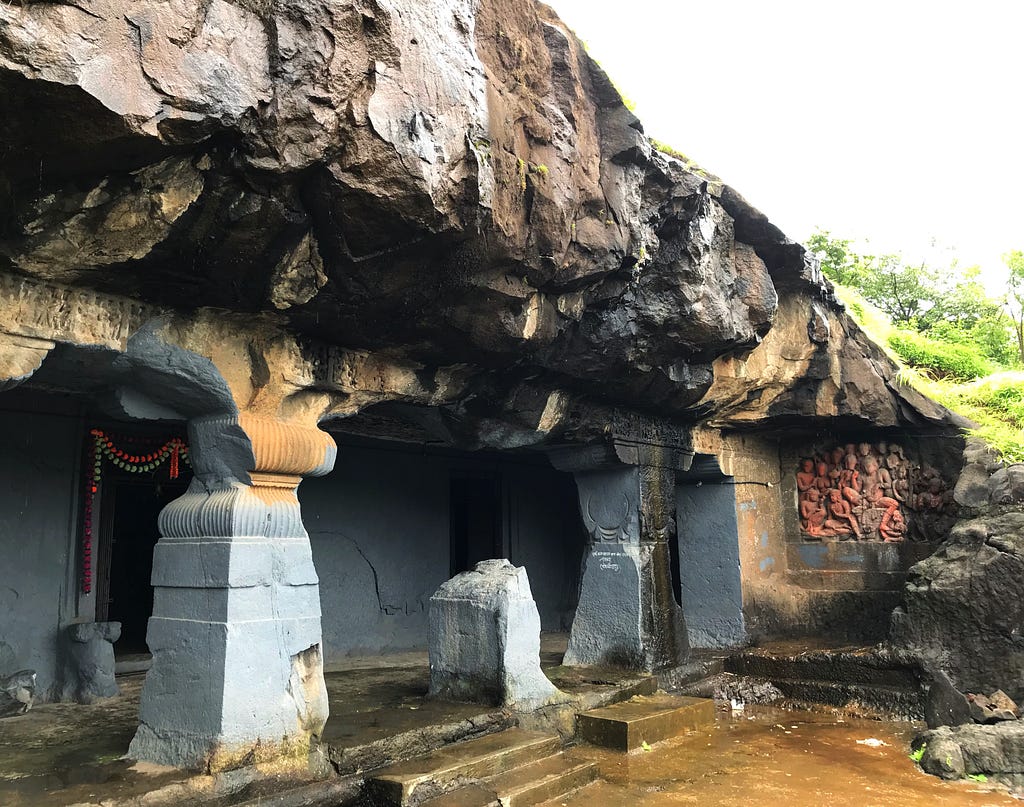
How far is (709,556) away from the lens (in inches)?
348

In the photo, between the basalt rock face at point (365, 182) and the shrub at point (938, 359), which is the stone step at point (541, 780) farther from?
the shrub at point (938, 359)

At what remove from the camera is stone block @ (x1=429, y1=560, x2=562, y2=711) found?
534 cm

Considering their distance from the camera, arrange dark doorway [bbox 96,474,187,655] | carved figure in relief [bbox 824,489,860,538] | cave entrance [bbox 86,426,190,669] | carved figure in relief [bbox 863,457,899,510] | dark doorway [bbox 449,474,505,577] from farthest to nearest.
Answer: dark doorway [bbox 449,474,505,577], carved figure in relief [bbox 824,489,860,538], carved figure in relief [bbox 863,457,899,510], dark doorway [bbox 96,474,187,655], cave entrance [bbox 86,426,190,669]

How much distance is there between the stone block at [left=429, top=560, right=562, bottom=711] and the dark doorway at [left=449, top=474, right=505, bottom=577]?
163 inches

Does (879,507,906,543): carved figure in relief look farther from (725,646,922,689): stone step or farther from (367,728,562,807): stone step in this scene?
(367,728,562,807): stone step

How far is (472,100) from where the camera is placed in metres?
3.61

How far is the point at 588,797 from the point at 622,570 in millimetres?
2558

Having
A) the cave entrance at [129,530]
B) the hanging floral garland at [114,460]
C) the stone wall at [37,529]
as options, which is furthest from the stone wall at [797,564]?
the stone wall at [37,529]

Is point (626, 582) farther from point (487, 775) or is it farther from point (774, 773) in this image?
point (487, 775)

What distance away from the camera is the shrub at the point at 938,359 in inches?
428

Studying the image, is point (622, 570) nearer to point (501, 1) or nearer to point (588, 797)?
point (588, 797)

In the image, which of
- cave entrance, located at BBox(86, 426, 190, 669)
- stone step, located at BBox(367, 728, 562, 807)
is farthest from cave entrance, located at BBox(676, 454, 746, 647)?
cave entrance, located at BBox(86, 426, 190, 669)

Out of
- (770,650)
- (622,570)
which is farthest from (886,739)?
(622,570)

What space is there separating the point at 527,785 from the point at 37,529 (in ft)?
13.2
